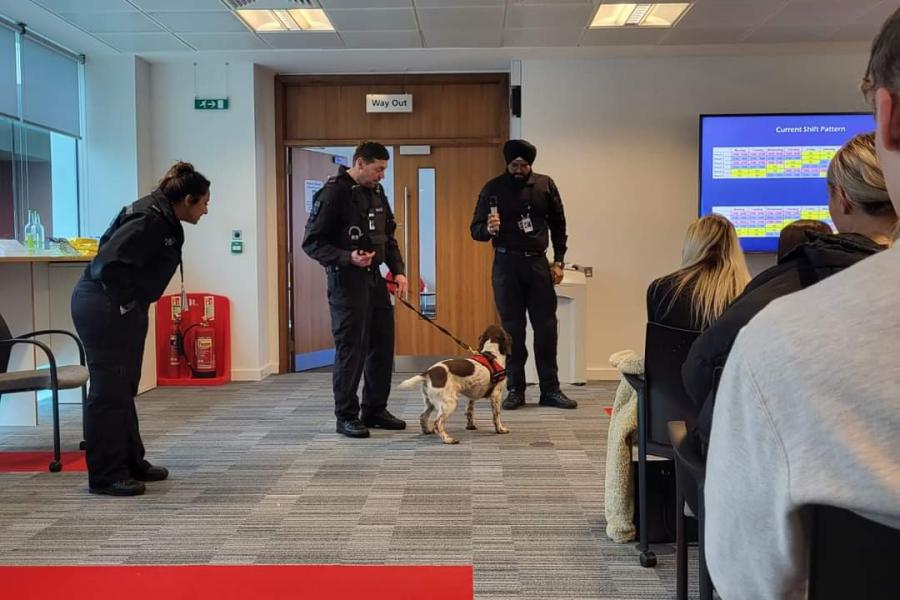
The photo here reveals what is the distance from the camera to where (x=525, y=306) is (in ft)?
17.3

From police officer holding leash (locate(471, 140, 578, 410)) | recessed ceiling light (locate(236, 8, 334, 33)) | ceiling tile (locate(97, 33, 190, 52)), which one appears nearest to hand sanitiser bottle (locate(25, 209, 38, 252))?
ceiling tile (locate(97, 33, 190, 52))

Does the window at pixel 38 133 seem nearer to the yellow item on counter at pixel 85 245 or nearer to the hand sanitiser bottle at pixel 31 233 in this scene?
the hand sanitiser bottle at pixel 31 233

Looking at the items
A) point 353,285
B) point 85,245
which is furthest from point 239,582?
point 85,245

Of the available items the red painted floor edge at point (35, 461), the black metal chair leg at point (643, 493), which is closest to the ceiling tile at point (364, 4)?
the red painted floor edge at point (35, 461)

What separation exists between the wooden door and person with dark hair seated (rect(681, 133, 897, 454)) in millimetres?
5385

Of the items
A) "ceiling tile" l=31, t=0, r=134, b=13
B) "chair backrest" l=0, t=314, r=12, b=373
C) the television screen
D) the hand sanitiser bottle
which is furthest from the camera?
the television screen

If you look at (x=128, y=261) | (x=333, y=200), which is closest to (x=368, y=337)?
(x=333, y=200)

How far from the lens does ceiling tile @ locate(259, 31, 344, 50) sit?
19.0 ft

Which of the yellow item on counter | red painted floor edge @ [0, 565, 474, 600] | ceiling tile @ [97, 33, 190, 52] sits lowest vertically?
red painted floor edge @ [0, 565, 474, 600]

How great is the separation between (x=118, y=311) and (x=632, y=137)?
4688mm

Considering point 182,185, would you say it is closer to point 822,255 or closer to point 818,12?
point 822,255

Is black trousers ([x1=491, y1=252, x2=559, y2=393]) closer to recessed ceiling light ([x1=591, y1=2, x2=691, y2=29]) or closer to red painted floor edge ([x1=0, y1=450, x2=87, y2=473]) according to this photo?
recessed ceiling light ([x1=591, y1=2, x2=691, y2=29])

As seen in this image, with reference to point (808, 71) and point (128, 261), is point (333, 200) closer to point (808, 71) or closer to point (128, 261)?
point (128, 261)

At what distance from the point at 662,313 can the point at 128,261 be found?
2192 mm
